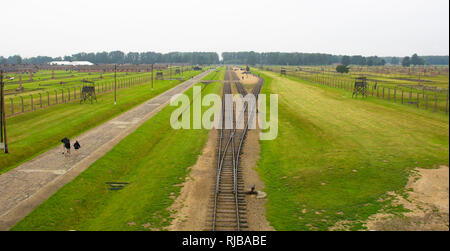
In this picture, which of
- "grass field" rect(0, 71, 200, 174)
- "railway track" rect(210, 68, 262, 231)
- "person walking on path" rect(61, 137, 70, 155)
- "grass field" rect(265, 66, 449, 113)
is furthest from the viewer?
"grass field" rect(265, 66, 449, 113)

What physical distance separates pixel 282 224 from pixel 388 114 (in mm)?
34194

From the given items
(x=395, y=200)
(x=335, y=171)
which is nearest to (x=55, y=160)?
(x=335, y=171)

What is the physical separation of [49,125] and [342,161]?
31.3m

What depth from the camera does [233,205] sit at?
1961cm

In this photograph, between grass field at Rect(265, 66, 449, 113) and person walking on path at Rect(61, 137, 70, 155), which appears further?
grass field at Rect(265, 66, 449, 113)

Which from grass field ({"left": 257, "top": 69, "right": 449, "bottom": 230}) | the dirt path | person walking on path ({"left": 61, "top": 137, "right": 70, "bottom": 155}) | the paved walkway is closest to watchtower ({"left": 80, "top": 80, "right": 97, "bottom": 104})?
the paved walkway

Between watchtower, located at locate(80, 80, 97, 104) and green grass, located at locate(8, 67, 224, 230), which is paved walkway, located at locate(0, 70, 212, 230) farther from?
watchtower, located at locate(80, 80, 97, 104)

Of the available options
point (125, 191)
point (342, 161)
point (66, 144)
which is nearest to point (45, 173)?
point (66, 144)

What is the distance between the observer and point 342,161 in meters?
26.8

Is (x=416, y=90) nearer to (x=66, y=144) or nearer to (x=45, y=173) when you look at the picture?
(x=66, y=144)

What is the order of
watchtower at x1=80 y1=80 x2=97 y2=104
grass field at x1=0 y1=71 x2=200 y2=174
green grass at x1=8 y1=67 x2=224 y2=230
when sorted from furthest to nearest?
watchtower at x1=80 y1=80 x2=97 y2=104, grass field at x1=0 y1=71 x2=200 y2=174, green grass at x1=8 y1=67 x2=224 y2=230

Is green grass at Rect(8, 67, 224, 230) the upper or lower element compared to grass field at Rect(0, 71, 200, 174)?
lower

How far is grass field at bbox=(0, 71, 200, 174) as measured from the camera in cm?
2948

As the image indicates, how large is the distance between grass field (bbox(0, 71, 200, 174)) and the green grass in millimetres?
6679
